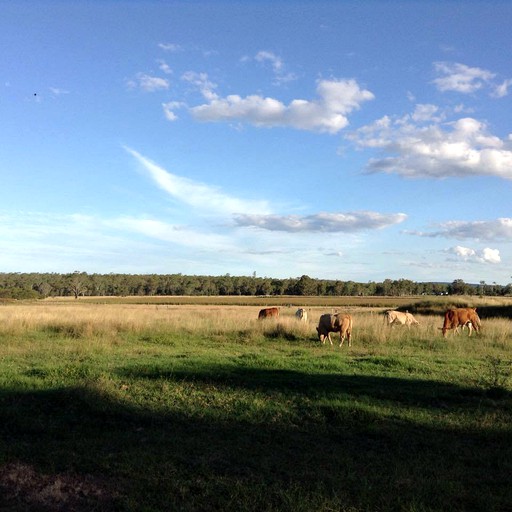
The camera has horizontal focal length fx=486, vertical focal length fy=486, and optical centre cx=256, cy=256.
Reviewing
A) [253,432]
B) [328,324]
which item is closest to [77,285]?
[328,324]

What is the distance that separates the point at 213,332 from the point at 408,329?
27.5 feet

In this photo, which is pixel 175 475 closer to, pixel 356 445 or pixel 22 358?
pixel 356 445

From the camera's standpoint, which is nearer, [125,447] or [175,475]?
[175,475]

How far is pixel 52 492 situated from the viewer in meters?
4.82

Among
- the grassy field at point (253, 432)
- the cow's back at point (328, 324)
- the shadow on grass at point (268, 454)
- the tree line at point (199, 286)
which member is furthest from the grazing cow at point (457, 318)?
the tree line at point (199, 286)

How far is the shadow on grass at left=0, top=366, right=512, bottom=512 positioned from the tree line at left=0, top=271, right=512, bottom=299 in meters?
127

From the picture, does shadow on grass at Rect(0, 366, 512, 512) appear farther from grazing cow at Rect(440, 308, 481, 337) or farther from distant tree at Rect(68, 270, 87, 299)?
distant tree at Rect(68, 270, 87, 299)

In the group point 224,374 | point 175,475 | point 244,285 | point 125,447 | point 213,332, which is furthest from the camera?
point 244,285

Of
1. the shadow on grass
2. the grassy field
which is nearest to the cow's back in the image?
the grassy field

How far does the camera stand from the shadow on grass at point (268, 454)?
4773 mm

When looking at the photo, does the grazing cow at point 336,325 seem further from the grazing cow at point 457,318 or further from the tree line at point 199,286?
the tree line at point 199,286

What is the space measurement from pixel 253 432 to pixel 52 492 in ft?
9.85

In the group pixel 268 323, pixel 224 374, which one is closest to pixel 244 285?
pixel 268 323

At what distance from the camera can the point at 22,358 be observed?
1388 centimetres
